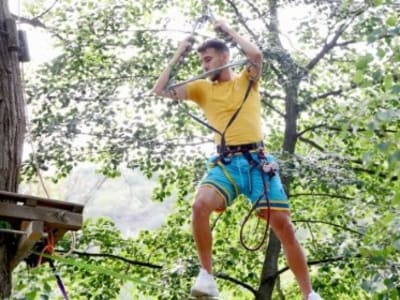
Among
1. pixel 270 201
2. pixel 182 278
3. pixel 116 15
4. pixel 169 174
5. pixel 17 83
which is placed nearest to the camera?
pixel 270 201

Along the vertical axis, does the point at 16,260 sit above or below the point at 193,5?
below

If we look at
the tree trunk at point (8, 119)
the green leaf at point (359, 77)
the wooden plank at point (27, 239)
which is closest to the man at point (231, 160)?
the wooden plank at point (27, 239)

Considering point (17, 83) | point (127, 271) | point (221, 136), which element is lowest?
point (127, 271)

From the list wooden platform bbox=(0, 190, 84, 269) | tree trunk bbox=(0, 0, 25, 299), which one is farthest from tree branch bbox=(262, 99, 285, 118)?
wooden platform bbox=(0, 190, 84, 269)

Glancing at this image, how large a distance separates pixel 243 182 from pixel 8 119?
1.43 metres

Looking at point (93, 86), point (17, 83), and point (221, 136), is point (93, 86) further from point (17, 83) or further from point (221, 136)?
point (221, 136)

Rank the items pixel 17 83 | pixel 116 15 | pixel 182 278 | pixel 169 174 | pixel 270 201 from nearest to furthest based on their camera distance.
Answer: pixel 270 201, pixel 17 83, pixel 182 278, pixel 116 15, pixel 169 174

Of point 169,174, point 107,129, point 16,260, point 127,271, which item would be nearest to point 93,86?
point 107,129

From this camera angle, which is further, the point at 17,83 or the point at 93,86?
the point at 93,86

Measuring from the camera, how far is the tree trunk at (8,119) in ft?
12.5

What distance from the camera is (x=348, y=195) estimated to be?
851 cm

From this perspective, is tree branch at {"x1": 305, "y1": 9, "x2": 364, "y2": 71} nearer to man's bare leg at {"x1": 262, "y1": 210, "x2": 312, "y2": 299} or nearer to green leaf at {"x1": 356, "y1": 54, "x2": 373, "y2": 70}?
man's bare leg at {"x1": 262, "y1": 210, "x2": 312, "y2": 299}

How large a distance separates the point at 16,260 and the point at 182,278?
333 centimetres

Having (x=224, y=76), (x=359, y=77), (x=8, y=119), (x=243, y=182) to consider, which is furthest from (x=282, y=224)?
(x=8, y=119)
